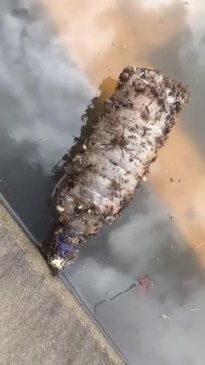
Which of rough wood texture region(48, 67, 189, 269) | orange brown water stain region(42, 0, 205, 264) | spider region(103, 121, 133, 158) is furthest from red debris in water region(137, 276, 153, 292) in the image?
spider region(103, 121, 133, 158)

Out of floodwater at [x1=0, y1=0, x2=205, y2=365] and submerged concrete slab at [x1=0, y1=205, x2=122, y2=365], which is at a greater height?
floodwater at [x1=0, y1=0, x2=205, y2=365]

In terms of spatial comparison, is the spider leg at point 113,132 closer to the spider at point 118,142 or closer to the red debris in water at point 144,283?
the spider at point 118,142

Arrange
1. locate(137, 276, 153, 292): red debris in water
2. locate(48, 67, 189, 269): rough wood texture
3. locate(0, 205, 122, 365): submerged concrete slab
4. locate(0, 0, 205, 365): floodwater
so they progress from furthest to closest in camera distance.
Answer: locate(137, 276, 153, 292): red debris in water
locate(0, 0, 205, 365): floodwater
locate(0, 205, 122, 365): submerged concrete slab
locate(48, 67, 189, 269): rough wood texture

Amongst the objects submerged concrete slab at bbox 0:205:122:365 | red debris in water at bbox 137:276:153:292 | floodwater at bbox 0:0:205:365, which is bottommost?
submerged concrete slab at bbox 0:205:122:365

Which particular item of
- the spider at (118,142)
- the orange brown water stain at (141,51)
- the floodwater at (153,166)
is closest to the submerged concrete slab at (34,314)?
the floodwater at (153,166)

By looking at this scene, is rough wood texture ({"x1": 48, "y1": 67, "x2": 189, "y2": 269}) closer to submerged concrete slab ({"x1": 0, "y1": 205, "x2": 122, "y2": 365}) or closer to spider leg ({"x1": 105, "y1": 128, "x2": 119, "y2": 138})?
spider leg ({"x1": 105, "y1": 128, "x2": 119, "y2": 138})

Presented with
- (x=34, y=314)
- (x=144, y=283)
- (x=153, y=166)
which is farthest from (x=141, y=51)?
(x=34, y=314)

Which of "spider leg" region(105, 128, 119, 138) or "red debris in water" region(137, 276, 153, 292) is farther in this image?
"red debris in water" region(137, 276, 153, 292)

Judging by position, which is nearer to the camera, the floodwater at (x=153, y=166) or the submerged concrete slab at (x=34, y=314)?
the submerged concrete slab at (x=34, y=314)
